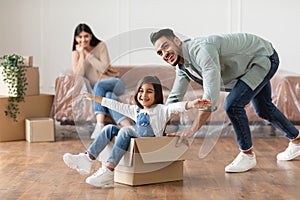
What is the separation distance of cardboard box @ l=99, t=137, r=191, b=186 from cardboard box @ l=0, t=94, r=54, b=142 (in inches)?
68.5

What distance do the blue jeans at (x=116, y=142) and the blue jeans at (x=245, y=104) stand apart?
1.89ft

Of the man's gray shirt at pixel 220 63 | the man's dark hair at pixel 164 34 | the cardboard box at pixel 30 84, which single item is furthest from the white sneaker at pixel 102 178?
the cardboard box at pixel 30 84

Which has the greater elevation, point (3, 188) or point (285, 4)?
point (285, 4)

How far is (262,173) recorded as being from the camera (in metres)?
3.23

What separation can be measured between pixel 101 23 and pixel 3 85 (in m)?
1.70

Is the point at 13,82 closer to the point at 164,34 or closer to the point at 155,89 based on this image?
the point at 155,89

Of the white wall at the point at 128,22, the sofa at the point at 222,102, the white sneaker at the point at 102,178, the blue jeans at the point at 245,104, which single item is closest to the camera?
the white sneaker at the point at 102,178

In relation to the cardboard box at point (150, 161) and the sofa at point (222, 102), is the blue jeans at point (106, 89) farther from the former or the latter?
the cardboard box at point (150, 161)

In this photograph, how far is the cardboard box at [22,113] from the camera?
14.8ft

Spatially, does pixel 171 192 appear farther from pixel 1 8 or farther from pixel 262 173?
pixel 1 8

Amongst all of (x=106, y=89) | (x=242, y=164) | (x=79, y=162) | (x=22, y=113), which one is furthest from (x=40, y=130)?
(x=242, y=164)

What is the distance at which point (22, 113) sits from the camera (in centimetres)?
458

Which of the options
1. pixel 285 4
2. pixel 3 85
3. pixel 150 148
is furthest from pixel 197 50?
pixel 285 4

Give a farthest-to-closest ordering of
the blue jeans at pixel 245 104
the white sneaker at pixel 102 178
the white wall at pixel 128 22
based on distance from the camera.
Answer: the white wall at pixel 128 22 → the blue jeans at pixel 245 104 → the white sneaker at pixel 102 178
